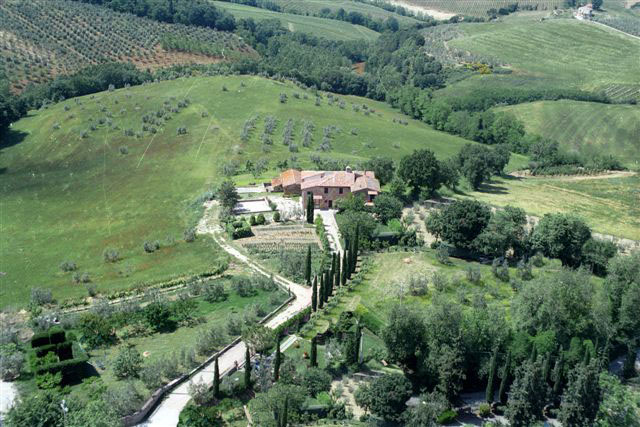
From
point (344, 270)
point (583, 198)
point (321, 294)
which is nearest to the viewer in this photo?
point (321, 294)

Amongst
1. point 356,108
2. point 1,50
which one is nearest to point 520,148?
point 356,108

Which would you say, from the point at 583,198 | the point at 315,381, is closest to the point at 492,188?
the point at 583,198

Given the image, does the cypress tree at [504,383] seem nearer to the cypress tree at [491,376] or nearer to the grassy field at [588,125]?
the cypress tree at [491,376]

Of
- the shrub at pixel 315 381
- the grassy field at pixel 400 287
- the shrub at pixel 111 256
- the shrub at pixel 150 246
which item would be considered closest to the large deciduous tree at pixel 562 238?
the grassy field at pixel 400 287

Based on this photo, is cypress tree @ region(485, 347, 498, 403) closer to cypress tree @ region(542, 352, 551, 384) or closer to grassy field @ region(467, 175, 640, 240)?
cypress tree @ region(542, 352, 551, 384)

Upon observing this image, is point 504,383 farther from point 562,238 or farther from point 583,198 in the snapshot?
point 583,198
